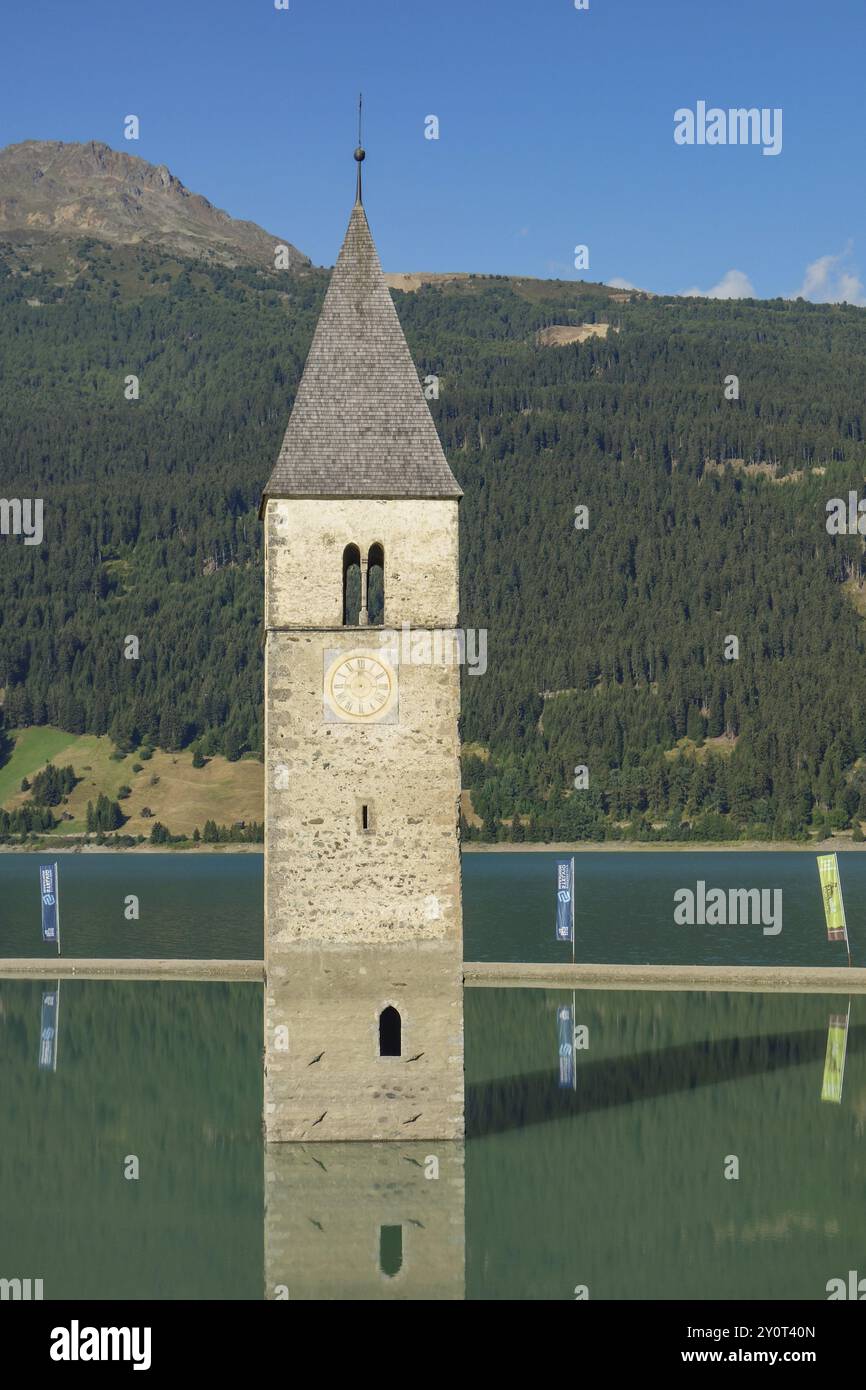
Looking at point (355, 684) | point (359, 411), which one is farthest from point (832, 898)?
point (359, 411)

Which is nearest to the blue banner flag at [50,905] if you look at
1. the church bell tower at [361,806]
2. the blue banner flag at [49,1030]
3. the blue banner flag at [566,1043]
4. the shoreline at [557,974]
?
the shoreline at [557,974]

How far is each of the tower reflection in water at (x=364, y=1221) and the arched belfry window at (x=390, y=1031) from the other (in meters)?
1.80

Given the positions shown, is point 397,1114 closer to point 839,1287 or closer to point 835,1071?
point 839,1287

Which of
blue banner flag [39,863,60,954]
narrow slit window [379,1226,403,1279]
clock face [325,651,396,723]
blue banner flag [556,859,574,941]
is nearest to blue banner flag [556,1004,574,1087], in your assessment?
clock face [325,651,396,723]

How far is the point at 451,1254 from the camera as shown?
3441 centimetres

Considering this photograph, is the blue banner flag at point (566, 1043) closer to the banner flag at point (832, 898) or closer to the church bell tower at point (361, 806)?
the church bell tower at point (361, 806)

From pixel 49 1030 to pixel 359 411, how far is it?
2547 cm

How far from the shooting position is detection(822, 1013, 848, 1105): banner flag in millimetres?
47812

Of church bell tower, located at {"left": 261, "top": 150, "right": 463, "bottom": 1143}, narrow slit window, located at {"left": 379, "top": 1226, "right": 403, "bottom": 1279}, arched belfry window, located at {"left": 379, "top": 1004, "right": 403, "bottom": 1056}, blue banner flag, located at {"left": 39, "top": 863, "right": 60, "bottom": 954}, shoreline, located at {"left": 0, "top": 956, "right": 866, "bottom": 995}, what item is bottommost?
shoreline, located at {"left": 0, "top": 956, "right": 866, "bottom": 995}

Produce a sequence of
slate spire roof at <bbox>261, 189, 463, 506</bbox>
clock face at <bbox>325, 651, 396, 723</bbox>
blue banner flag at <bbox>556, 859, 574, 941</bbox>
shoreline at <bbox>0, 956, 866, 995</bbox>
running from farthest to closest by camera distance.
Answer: blue banner flag at <bbox>556, 859, 574, 941</bbox> < shoreline at <bbox>0, 956, 866, 995</bbox> < slate spire roof at <bbox>261, 189, 463, 506</bbox> < clock face at <bbox>325, 651, 396, 723</bbox>

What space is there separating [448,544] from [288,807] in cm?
607

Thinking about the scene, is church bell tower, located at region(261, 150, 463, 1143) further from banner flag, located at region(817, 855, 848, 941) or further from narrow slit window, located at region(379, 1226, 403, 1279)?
banner flag, located at region(817, 855, 848, 941)

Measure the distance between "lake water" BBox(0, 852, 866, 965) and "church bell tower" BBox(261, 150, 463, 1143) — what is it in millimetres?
42512
